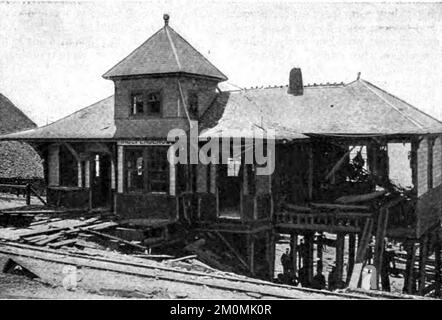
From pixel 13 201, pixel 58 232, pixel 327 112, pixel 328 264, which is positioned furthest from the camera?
pixel 328 264

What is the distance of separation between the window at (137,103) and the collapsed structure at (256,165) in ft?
0.14

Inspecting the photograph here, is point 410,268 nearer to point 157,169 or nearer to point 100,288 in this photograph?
point 157,169

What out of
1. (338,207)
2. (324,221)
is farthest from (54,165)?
(338,207)

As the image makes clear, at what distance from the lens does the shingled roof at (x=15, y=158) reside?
3851 cm

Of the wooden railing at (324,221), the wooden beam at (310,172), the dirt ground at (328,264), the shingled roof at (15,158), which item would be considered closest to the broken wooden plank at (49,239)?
the wooden railing at (324,221)

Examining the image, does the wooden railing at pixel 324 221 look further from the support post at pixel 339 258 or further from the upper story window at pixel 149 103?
the upper story window at pixel 149 103

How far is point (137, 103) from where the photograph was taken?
21.8 metres

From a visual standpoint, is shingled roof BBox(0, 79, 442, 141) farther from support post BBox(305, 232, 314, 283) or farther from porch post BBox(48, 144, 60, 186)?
support post BBox(305, 232, 314, 283)

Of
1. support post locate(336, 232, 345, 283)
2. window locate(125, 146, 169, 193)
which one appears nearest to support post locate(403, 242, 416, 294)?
support post locate(336, 232, 345, 283)

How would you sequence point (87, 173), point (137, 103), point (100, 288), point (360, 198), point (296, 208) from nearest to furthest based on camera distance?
point (100, 288) < point (360, 198) < point (296, 208) < point (137, 103) < point (87, 173)

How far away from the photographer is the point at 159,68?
68.8 feet

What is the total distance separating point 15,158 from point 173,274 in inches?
1186

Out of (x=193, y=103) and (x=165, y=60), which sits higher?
(x=165, y=60)
